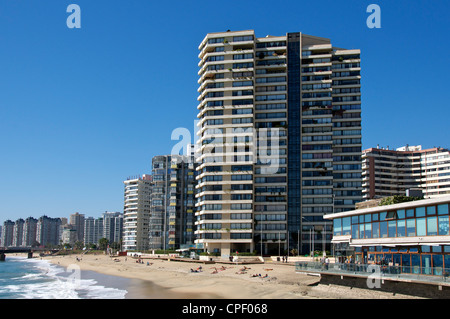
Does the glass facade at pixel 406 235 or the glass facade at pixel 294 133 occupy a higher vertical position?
the glass facade at pixel 294 133

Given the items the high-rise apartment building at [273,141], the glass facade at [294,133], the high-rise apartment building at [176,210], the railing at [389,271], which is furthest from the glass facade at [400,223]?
the high-rise apartment building at [176,210]

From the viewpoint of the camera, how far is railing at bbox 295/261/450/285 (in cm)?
3366

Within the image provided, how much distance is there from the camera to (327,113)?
120 meters

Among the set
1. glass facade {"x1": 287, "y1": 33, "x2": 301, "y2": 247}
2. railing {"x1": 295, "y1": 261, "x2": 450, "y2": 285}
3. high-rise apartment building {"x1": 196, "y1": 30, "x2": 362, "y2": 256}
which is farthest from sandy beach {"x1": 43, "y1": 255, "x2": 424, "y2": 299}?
glass facade {"x1": 287, "y1": 33, "x2": 301, "y2": 247}

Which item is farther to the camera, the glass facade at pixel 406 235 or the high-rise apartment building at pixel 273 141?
the high-rise apartment building at pixel 273 141

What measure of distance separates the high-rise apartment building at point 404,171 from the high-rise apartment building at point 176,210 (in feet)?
225

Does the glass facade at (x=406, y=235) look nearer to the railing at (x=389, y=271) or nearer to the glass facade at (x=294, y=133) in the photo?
the railing at (x=389, y=271)

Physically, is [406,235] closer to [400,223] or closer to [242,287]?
[400,223]

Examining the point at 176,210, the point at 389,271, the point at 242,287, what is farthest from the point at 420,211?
the point at 176,210

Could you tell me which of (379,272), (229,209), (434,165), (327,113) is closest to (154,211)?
(229,209)

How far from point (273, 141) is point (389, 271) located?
78.6 meters

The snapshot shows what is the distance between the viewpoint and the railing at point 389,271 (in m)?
33.7

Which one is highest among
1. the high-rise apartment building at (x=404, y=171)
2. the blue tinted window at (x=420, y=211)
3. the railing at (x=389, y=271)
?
the high-rise apartment building at (x=404, y=171)

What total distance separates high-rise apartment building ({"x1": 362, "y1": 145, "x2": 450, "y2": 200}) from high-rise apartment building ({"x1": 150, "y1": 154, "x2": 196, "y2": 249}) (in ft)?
225
